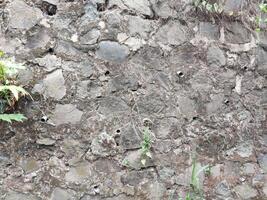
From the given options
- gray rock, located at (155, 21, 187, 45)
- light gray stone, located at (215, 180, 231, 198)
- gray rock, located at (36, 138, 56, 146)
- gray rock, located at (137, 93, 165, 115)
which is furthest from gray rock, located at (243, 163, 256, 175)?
gray rock, located at (36, 138, 56, 146)

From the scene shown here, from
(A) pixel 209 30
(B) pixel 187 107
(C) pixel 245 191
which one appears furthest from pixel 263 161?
(A) pixel 209 30

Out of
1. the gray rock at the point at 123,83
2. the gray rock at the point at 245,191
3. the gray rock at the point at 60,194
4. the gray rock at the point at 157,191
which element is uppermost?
the gray rock at the point at 123,83

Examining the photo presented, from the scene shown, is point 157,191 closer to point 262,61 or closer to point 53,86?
point 53,86

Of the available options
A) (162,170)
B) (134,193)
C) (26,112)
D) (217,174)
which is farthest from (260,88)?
(26,112)

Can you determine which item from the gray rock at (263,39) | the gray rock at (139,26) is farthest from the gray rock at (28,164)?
the gray rock at (263,39)

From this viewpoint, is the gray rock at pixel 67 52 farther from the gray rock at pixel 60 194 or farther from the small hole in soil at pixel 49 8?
the gray rock at pixel 60 194

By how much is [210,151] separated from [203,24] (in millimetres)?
1026

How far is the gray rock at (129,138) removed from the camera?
3568mm

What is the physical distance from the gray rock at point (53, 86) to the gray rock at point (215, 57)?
120cm

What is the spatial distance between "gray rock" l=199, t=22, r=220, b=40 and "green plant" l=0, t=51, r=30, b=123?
59.0 inches

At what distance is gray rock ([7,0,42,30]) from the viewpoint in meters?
3.48

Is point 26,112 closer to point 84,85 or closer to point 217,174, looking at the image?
point 84,85

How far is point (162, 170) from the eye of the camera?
362cm

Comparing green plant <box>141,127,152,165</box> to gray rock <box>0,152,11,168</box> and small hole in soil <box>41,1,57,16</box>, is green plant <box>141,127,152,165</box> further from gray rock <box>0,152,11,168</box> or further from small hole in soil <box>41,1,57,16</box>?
small hole in soil <box>41,1,57,16</box>
